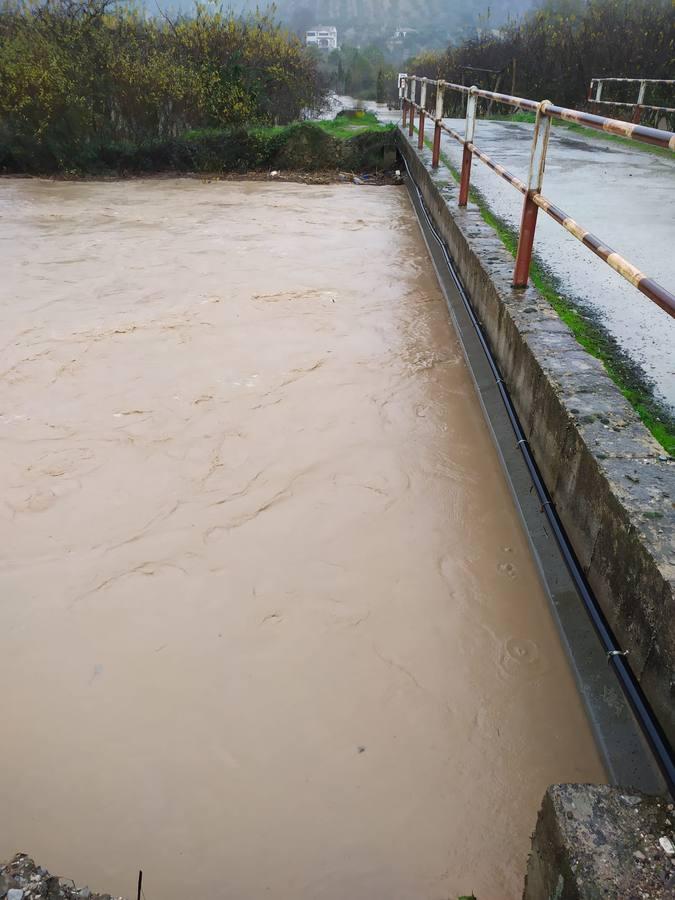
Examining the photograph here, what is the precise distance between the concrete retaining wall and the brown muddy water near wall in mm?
373

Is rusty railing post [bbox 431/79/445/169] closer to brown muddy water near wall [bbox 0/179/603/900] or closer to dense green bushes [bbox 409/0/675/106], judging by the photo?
brown muddy water near wall [bbox 0/179/603/900]

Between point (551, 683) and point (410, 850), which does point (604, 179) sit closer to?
point (551, 683)

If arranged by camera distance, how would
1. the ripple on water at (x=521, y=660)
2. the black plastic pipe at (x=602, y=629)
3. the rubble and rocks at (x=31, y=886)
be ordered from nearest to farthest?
the rubble and rocks at (x=31, y=886), the black plastic pipe at (x=602, y=629), the ripple on water at (x=521, y=660)

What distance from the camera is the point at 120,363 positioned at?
4574 millimetres

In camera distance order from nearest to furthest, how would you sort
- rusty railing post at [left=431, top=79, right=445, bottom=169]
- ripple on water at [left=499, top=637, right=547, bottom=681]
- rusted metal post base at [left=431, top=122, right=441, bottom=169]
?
1. ripple on water at [left=499, top=637, right=547, bottom=681]
2. rusty railing post at [left=431, top=79, right=445, bottom=169]
3. rusted metal post base at [left=431, top=122, right=441, bottom=169]

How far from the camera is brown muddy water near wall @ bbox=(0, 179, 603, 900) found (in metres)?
1.88

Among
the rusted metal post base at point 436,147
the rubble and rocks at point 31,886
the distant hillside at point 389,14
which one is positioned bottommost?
the rubble and rocks at point 31,886

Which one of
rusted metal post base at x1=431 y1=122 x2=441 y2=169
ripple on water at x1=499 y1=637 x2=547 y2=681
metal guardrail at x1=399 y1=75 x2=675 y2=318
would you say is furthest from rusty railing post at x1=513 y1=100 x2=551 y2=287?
rusted metal post base at x1=431 y1=122 x2=441 y2=169

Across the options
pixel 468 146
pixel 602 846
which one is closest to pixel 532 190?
pixel 468 146

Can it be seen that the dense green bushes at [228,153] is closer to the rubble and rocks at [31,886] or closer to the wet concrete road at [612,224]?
the wet concrete road at [612,224]

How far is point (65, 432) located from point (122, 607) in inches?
59.5

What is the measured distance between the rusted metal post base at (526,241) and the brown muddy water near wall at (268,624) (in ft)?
2.46

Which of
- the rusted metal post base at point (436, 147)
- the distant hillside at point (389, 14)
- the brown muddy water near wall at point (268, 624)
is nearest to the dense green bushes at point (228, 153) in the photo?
the rusted metal post base at point (436, 147)

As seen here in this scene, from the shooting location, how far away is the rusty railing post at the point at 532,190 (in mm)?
3287
